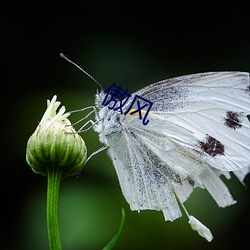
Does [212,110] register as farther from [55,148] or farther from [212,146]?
[55,148]

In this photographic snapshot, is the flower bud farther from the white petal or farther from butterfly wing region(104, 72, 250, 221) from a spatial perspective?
the white petal

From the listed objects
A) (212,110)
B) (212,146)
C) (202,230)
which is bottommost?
(202,230)

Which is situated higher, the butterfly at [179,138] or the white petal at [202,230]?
the butterfly at [179,138]

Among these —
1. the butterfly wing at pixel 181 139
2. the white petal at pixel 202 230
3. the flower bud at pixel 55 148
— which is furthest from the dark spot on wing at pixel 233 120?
the flower bud at pixel 55 148

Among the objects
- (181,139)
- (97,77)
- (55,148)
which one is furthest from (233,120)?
(97,77)

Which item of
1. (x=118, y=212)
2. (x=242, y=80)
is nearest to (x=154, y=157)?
(x=242, y=80)

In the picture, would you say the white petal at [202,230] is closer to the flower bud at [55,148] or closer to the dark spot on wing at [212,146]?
the dark spot on wing at [212,146]

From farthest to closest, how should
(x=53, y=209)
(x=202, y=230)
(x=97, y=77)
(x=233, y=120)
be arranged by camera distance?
(x=97, y=77)
(x=233, y=120)
(x=202, y=230)
(x=53, y=209)
